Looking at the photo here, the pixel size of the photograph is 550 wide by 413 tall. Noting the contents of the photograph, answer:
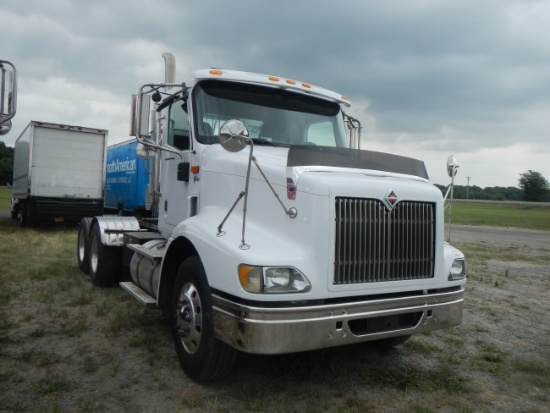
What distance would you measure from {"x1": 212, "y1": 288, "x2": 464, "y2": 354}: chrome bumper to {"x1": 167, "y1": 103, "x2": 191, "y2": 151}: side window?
215cm

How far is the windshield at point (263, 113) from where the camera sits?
480 centimetres

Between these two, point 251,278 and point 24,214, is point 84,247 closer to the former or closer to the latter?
point 251,278

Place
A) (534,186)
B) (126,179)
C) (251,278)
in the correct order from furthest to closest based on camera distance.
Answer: (534,186) < (126,179) < (251,278)

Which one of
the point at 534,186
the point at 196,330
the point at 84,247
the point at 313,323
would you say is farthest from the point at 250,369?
the point at 534,186

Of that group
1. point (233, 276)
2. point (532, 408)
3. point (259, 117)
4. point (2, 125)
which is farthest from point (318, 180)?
point (2, 125)

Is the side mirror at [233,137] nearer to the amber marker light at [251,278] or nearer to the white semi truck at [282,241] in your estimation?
the white semi truck at [282,241]

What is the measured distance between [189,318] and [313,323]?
47.6 inches

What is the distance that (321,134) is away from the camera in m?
5.34

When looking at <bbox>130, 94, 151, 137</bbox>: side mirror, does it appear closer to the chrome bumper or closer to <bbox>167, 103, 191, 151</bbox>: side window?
<bbox>167, 103, 191, 151</bbox>: side window

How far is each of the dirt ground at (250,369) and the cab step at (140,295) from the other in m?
0.41

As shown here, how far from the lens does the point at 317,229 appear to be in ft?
11.3

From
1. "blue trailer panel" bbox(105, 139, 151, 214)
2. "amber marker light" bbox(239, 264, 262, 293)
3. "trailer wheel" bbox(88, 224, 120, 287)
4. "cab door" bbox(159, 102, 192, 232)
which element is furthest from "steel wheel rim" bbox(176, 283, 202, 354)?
"blue trailer panel" bbox(105, 139, 151, 214)

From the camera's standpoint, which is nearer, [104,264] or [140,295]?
[140,295]

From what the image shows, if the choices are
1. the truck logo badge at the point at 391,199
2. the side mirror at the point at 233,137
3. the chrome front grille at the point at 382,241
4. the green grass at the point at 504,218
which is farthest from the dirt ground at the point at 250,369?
the green grass at the point at 504,218
